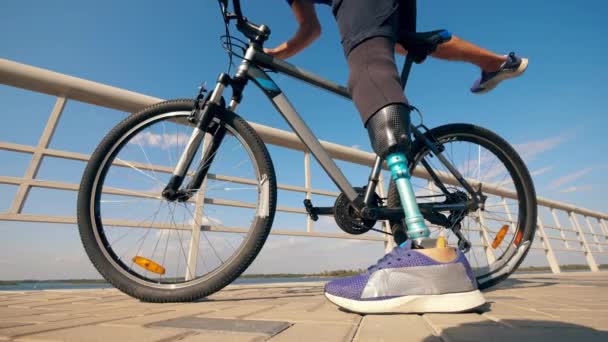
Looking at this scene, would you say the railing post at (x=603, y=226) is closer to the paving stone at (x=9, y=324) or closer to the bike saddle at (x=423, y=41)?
the bike saddle at (x=423, y=41)

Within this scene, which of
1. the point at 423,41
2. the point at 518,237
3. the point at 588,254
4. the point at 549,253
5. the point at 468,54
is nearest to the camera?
the point at 423,41

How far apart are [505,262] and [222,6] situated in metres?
1.91

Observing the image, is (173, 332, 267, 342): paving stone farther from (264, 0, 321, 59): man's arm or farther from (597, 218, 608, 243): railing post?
(597, 218, 608, 243): railing post

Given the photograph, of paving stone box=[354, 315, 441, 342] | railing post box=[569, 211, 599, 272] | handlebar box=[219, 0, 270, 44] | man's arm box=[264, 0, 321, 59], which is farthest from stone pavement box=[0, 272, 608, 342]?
railing post box=[569, 211, 599, 272]

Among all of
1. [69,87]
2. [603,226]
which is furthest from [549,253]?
[69,87]

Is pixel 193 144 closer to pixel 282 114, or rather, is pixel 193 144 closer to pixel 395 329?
pixel 282 114

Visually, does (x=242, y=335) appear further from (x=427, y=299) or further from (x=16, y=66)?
(x=16, y=66)

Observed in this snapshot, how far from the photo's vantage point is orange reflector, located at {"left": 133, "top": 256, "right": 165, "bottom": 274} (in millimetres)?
1216

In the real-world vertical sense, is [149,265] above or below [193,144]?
below

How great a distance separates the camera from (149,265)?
122 centimetres

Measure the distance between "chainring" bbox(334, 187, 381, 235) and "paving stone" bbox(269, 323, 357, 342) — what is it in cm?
72

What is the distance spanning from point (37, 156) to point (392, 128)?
1780 mm

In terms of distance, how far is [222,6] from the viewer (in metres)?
1.34

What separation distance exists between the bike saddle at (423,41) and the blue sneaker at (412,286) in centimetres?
95
